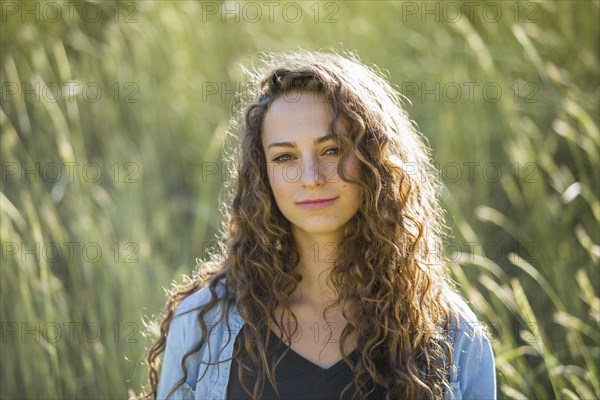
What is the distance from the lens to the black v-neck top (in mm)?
1700

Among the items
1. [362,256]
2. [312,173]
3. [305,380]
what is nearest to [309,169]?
[312,173]

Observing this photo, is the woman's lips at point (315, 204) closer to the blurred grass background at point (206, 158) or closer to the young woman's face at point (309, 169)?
the young woman's face at point (309, 169)

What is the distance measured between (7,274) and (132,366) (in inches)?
21.2

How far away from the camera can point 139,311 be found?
242cm

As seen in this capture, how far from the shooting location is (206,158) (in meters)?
3.02

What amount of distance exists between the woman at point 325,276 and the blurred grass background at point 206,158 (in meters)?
0.27

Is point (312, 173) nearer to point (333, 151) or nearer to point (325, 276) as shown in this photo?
point (333, 151)

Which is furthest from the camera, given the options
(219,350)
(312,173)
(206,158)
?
(206,158)

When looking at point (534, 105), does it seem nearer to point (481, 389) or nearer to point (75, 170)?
point (481, 389)

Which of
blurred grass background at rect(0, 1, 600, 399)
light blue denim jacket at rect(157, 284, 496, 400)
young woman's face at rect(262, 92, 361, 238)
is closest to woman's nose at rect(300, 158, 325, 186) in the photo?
young woman's face at rect(262, 92, 361, 238)

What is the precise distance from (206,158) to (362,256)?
4.44 ft

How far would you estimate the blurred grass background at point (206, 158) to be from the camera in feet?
7.77

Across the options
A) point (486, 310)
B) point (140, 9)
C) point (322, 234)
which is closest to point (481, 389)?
point (486, 310)

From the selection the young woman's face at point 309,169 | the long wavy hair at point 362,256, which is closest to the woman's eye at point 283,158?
the young woman's face at point 309,169
